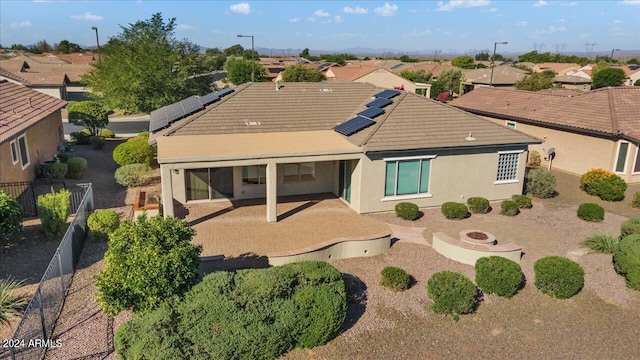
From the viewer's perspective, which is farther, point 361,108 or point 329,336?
point 361,108

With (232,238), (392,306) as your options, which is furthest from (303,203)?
(392,306)

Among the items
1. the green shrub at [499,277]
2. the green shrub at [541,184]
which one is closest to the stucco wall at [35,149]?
the green shrub at [499,277]

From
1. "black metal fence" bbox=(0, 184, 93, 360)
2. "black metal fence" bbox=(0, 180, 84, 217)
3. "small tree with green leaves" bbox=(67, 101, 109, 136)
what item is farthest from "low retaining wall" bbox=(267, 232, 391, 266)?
"small tree with green leaves" bbox=(67, 101, 109, 136)

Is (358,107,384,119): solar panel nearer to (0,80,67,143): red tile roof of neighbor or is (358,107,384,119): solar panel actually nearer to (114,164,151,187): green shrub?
(114,164,151,187): green shrub

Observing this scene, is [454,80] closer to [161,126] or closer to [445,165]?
[445,165]

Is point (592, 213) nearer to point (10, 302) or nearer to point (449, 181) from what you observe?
point (449, 181)

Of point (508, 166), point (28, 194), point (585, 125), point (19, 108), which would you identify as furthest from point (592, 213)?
point (19, 108)

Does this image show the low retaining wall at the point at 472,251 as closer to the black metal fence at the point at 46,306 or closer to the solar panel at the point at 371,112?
the solar panel at the point at 371,112
